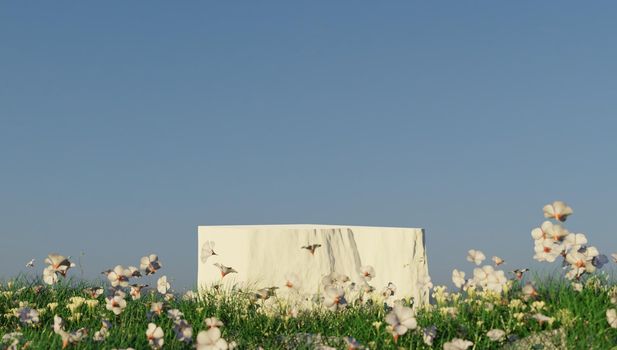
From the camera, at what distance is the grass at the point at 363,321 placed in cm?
680

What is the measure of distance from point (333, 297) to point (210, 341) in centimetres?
163

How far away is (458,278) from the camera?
8.20 metres

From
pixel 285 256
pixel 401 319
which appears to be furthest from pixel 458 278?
pixel 285 256

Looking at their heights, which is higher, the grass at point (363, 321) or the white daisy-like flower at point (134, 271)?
the white daisy-like flower at point (134, 271)

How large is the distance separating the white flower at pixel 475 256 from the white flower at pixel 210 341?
3.12 metres

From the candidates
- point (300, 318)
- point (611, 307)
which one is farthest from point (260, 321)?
point (611, 307)

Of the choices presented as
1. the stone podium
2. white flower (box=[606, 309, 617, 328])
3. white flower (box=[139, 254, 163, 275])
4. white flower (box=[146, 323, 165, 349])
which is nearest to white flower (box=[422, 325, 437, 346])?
white flower (box=[606, 309, 617, 328])

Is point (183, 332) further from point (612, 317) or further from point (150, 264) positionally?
point (612, 317)

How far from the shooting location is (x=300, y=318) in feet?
27.7

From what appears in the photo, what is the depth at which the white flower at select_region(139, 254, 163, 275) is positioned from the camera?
8.39 metres

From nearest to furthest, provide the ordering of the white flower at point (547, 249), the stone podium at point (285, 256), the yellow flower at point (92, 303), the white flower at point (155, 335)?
Result: 1. the white flower at point (155, 335)
2. the white flower at point (547, 249)
3. the yellow flower at point (92, 303)
4. the stone podium at point (285, 256)

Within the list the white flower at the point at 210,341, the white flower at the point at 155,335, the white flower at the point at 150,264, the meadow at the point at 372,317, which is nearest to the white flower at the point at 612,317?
the meadow at the point at 372,317

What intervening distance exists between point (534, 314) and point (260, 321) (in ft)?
9.79

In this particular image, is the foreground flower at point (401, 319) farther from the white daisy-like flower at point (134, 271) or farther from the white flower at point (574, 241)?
the white daisy-like flower at point (134, 271)
